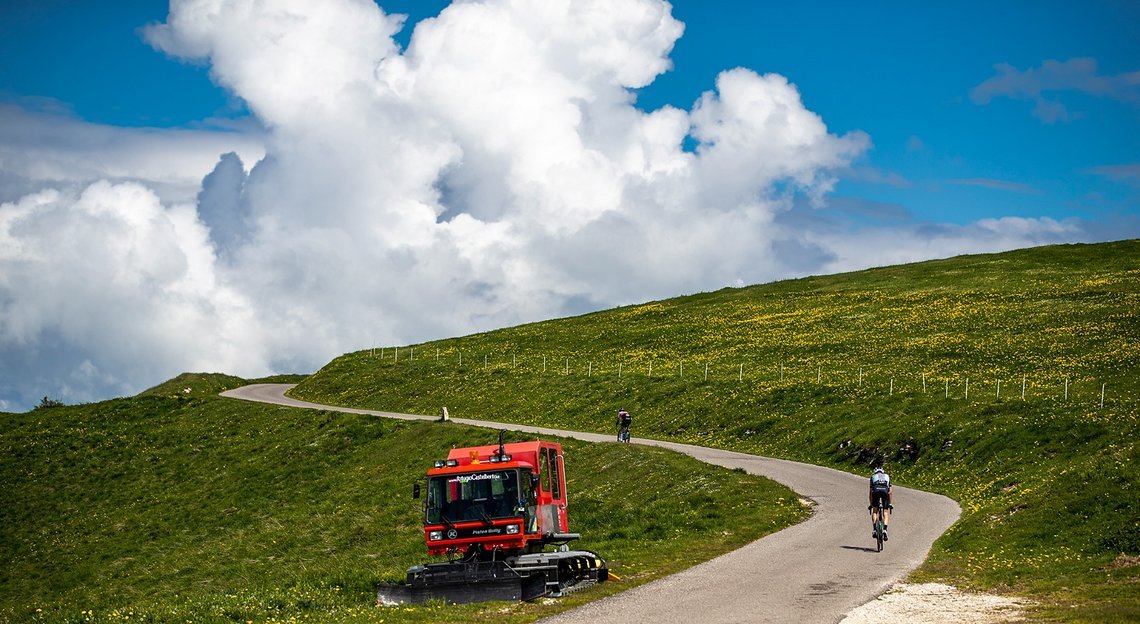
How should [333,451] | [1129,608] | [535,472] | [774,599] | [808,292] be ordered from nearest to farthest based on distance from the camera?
[1129,608] → [774,599] → [535,472] → [333,451] → [808,292]

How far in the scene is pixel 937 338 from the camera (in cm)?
7456

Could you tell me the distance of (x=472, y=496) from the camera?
26.1 m

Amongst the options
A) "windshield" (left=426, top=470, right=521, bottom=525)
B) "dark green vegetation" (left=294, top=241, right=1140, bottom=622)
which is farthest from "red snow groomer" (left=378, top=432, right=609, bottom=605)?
"dark green vegetation" (left=294, top=241, right=1140, bottom=622)

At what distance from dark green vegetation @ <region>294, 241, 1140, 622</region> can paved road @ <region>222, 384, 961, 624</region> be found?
4.57 ft

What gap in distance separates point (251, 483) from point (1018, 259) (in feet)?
282

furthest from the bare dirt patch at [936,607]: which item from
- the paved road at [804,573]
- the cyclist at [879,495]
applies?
the cyclist at [879,495]

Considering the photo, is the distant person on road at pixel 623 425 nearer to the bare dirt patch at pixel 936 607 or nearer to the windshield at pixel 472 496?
the windshield at pixel 472 496

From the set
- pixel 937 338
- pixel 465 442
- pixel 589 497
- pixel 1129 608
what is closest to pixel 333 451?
pixel 465 442

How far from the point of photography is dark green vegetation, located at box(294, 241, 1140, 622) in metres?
28.3

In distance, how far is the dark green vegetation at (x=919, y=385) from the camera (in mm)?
28297

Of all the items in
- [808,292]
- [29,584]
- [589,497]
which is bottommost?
[29,584]

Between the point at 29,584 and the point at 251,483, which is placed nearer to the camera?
the point at 29,584

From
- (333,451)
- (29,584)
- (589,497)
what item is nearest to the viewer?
(589,497)

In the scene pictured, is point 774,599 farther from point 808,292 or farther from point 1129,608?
point 808,292
